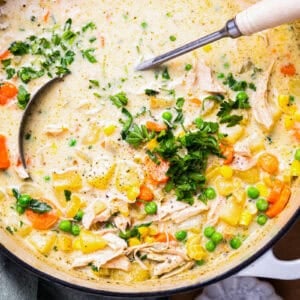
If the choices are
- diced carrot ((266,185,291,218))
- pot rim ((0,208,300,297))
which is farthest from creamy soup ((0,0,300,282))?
pot rim ((0,208,300,297))

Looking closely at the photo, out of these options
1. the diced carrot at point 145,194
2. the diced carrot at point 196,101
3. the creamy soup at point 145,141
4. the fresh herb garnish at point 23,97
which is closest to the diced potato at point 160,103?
the creamy soup at point 145,141

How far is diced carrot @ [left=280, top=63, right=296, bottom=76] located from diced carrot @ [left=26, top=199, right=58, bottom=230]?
1.43m

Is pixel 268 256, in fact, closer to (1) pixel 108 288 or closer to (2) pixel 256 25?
(1) pixel 108 288

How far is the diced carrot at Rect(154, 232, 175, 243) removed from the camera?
3.39 m

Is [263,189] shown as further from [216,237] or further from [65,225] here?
[65,225]

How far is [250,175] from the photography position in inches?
134

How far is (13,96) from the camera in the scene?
3500 millimetres

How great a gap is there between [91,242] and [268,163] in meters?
1.01

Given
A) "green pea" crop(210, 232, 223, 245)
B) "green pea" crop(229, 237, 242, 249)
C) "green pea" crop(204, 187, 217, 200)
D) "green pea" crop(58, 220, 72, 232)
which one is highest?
"green pea" crop(204, 187, 217, 200)

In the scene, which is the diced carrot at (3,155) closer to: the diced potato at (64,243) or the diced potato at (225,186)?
the diced potato at (64,243)

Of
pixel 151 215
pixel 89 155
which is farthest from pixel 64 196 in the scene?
pixel 151 215

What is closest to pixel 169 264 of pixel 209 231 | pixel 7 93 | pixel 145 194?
pixel 209 231

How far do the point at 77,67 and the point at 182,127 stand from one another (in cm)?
66

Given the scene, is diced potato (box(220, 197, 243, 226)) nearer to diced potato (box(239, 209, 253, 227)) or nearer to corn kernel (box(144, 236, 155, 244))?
diced potato (box(239, 209, 253, 227))
